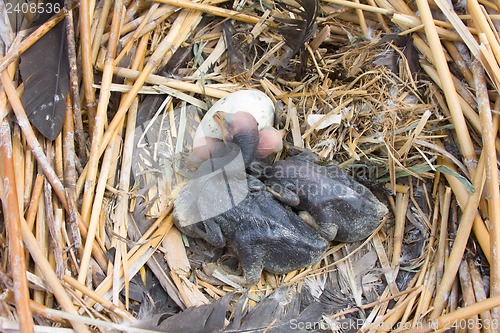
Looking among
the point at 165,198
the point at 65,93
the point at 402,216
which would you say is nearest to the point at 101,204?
the point at 165,198

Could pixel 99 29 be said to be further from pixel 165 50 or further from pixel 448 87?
pixel 448 87


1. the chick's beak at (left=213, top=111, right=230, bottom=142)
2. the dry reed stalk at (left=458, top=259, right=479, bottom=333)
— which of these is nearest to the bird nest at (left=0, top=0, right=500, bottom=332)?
the dry reed stalk at (left=458, top=259, right=479, bottom=333)

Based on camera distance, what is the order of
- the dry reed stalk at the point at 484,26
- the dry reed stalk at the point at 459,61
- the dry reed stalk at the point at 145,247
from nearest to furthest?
the dry reed stalk at the point at 145,247, the dry reed stalk at the point at 484,26, the dry reed stalk at the point at 459,61

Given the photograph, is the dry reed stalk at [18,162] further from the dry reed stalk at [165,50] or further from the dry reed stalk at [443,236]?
the dry reed stalk at [443,236]

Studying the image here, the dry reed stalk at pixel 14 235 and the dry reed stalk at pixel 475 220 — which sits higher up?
the dry reed stalk at pixel 14 235

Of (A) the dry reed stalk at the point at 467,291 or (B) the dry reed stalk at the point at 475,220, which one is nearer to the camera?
(A) the dry reed stalk at the point at 467,291

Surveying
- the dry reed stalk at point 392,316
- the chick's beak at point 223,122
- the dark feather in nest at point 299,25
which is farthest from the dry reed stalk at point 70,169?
the dry reed stalk at point 392,316

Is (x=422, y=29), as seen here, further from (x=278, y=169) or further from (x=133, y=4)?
(x=133, y=4)

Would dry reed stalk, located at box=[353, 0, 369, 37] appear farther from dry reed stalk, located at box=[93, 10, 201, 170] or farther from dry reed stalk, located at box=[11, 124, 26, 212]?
dry reed stalk, located at box=[11, 124, 26, 212]
